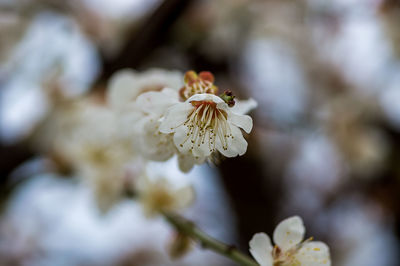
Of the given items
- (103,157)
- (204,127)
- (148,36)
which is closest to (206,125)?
(204,127)

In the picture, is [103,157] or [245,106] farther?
[103,157]

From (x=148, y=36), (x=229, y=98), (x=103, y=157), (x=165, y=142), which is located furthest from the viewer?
(x=148, y=36)

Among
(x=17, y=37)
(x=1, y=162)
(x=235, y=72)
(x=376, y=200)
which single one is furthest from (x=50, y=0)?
(x=376, y=200)

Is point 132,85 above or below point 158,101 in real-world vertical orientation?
above

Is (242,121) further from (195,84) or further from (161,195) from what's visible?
(161,195)

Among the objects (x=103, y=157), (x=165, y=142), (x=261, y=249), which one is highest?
(x=103, y=157)

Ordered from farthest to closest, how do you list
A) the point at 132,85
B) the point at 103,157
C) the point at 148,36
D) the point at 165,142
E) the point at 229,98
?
the point at 148,36, the point at 103,157, the point at 132,85, the point at 165,142, the point at 229,98

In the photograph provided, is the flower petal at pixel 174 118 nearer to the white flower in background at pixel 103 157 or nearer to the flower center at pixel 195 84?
the flower center at pixel 195 84

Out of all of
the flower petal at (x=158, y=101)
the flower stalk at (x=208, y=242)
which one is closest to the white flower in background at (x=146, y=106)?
the flower petal at (x=158, y=101)
